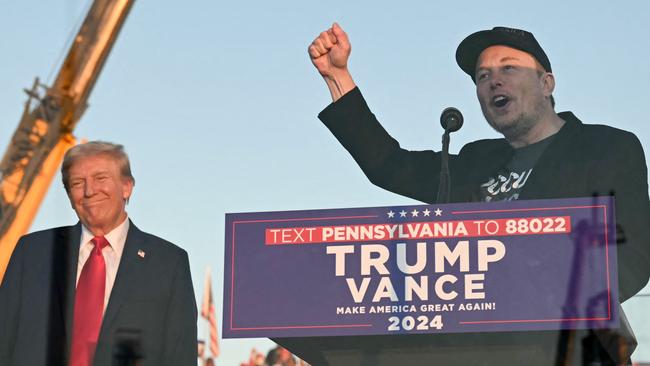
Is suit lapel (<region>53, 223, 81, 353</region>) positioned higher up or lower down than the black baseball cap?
lower down

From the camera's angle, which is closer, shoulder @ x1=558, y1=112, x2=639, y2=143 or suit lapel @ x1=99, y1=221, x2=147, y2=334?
suit lapel @ x1=99, y1=221, x2=147, y2=334

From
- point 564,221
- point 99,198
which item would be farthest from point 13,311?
point 564,221

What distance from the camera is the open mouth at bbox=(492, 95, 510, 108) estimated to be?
8.52 m

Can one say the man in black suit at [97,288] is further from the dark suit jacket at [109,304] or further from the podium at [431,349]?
the podium at [431,349]

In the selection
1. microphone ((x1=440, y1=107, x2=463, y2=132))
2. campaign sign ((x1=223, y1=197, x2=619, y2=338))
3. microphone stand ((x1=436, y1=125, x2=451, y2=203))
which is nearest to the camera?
campaign sign ((x1=223, y1=197, x2=619, y2=338))

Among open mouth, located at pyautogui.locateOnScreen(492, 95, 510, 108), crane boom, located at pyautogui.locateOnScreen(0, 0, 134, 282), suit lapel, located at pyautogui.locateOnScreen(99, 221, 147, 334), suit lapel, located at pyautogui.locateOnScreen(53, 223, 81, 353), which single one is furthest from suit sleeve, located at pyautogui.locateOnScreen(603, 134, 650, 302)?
crane boom, located at pyautogui.locateOnScreen(0, 0, 134, 282)

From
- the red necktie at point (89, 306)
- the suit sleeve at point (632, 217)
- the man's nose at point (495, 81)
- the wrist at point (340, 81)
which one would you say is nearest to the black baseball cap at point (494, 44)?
the man's nose at point (495, 81)

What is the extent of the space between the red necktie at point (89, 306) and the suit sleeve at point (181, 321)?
0.43 metres

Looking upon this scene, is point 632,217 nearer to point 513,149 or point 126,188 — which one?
point 513,149

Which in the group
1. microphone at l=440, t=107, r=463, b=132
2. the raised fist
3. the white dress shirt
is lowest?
the white dress shirt

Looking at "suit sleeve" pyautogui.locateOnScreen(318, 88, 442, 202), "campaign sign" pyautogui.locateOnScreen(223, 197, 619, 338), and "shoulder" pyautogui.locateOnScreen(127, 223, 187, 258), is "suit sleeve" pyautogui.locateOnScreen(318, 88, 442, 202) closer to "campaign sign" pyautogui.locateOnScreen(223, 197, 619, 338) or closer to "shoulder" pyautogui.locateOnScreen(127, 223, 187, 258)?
"campaign sign" pyautogui.locateOnScreen(223, 197, 619, 338)

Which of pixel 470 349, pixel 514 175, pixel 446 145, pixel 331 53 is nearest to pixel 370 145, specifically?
pixel 331 53

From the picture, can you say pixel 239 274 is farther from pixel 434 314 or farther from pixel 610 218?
pixel 610 218

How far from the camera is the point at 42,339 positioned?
775 cm
